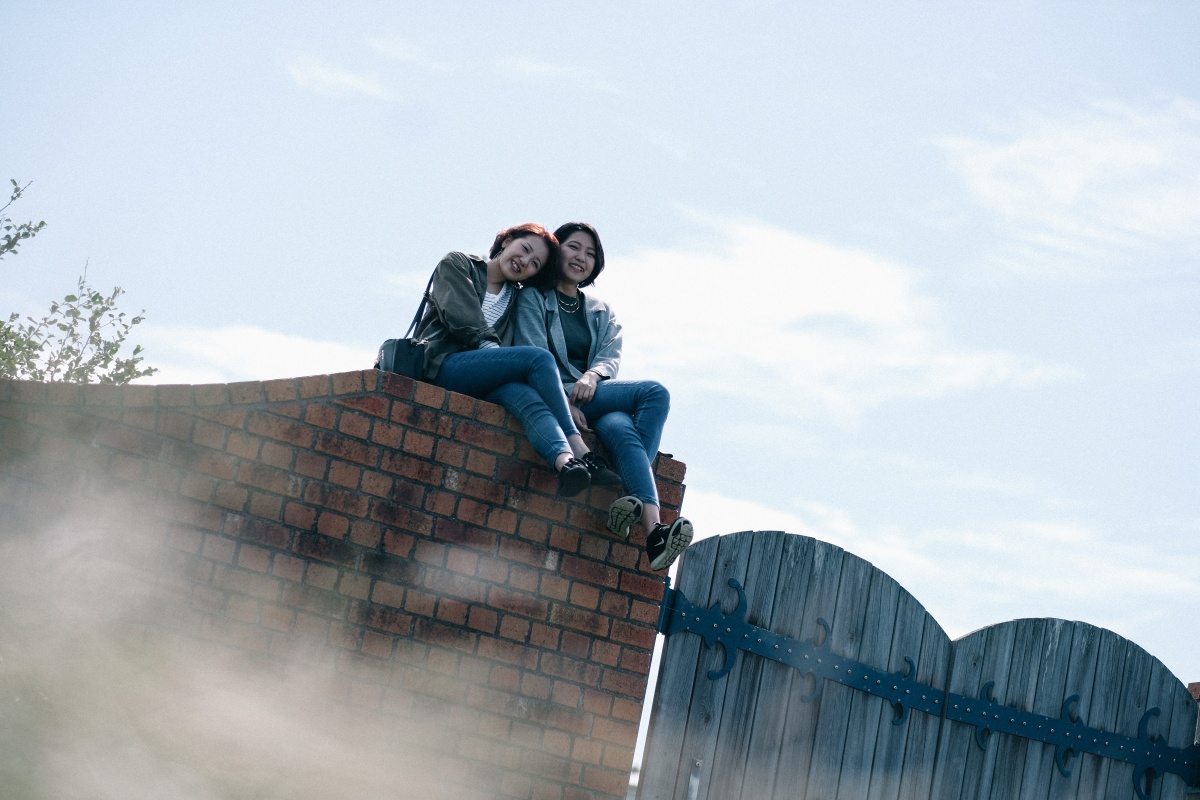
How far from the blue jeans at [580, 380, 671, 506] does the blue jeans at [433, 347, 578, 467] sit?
0.17 meters

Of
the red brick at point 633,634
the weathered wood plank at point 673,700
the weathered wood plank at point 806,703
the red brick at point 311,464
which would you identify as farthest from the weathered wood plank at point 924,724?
the red brick at point 311,464

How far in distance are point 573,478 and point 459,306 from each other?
2.53 feet

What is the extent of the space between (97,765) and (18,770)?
212 millimetres

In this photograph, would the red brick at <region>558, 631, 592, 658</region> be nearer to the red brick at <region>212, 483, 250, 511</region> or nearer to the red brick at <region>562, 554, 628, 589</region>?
the red brick at <region>562, 554, 628, 589</region>

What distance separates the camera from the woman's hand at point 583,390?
4.17m

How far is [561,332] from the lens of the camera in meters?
4.36

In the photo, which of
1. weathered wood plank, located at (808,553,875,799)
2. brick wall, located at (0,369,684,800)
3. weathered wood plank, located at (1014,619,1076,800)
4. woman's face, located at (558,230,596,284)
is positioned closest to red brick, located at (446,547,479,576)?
brick wall, located at (0,369,684,800)

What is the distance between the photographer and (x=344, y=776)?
12.2 feet

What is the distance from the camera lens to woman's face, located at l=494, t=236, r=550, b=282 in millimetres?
4301

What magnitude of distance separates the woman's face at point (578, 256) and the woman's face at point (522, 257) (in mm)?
113

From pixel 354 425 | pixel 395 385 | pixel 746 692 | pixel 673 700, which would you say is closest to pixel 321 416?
pixel 354 425

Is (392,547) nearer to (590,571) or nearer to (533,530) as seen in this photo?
(533,530)

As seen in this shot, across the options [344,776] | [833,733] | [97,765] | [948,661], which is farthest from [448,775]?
[948,661]

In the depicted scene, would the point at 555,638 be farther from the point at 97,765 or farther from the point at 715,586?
the point at 97,765
